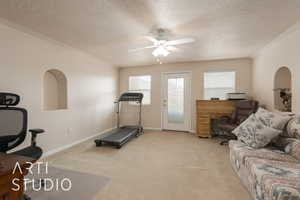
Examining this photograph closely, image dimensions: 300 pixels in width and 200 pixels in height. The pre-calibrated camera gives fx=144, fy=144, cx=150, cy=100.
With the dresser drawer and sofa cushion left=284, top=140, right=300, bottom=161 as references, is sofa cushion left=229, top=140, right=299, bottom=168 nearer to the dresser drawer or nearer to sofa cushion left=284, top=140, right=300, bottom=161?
sofa cushion left=284, top=140, right=300, bottom=161

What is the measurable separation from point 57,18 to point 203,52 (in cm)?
315

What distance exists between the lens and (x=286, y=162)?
1626mm

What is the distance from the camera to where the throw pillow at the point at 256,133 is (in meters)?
2.01

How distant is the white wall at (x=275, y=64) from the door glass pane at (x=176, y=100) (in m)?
2.08

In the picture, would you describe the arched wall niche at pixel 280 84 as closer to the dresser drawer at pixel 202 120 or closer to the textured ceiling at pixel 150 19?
the textured ceiling at pixel 150 19

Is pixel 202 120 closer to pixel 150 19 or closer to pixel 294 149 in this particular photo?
pixel 294 149

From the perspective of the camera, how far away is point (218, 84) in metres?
4.69

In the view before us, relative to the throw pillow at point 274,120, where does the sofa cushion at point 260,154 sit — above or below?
below

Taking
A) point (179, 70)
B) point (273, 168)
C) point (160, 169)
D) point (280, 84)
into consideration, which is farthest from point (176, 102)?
point (273, 168)

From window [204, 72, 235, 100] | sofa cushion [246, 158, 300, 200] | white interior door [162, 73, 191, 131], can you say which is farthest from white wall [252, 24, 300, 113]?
white interior door [162, 73, 191, 131]

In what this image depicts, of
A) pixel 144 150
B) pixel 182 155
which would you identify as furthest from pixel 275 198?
pixel 144 150

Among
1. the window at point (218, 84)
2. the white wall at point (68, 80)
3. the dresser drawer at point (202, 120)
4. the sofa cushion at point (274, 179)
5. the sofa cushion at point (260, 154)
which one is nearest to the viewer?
the sofa cushion at point (274, 179)

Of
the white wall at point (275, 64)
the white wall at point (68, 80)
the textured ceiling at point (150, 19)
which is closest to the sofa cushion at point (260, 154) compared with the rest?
the white wall at point (275, 64)

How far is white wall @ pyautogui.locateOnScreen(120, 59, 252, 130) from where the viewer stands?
169 inches
